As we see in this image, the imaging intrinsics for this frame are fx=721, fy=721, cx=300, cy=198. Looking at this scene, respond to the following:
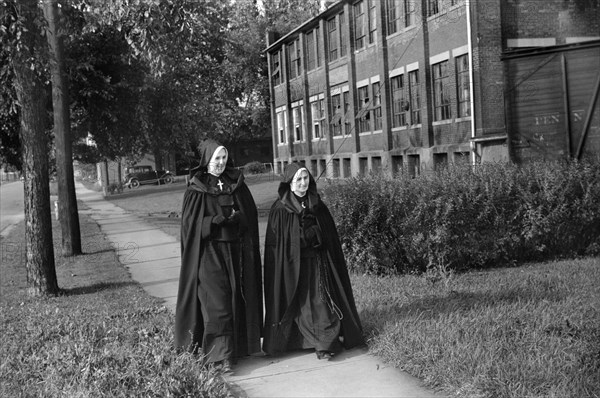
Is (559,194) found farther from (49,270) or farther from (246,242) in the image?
(49,270)

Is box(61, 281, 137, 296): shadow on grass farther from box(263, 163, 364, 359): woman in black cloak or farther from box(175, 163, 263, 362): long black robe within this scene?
box(263, 163, 364, 359): woman in black cloak

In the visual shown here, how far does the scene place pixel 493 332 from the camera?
20.7ft

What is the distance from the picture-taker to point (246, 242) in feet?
21.1

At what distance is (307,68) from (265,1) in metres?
22.3

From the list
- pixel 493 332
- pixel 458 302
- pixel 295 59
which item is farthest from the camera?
pixel 295 59

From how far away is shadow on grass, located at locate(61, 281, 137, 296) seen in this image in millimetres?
11008

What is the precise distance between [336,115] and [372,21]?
18.9 feet

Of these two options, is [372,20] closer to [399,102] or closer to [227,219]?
[399,102]

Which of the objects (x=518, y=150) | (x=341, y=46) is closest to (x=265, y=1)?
(x=341, y=46)

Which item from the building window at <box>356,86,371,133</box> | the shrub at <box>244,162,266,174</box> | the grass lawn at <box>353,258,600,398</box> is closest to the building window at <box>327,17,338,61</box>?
the building window at <box>356,86,371,133</box>

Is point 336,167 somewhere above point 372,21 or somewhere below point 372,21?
below

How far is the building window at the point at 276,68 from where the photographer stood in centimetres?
4462

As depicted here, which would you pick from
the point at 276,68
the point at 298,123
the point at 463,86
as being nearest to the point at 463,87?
the point at 463,86

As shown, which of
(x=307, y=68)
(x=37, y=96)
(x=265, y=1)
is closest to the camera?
(x=37, y=96)
